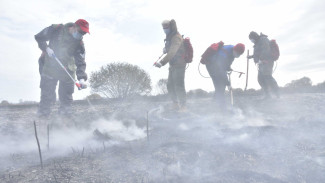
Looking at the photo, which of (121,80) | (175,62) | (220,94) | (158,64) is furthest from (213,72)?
(121,80)

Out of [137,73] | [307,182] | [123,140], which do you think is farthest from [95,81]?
[307,182]

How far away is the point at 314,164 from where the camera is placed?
302 cm

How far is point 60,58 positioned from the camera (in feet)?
16.0

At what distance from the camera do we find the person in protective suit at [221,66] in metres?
6.25

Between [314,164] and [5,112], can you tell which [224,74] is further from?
[5,112]

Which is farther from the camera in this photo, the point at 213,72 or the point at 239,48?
the point at 213,72

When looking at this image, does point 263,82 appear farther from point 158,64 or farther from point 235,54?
point 158,64

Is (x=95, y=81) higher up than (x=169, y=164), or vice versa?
(x=95, y=81)

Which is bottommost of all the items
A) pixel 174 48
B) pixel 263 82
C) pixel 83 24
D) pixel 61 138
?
pixel 61 138

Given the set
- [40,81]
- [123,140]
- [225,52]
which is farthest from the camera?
[225,52]

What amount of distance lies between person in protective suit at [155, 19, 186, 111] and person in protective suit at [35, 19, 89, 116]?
1619 mm

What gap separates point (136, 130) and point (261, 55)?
4510 millimetres

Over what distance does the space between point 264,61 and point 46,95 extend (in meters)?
5.62

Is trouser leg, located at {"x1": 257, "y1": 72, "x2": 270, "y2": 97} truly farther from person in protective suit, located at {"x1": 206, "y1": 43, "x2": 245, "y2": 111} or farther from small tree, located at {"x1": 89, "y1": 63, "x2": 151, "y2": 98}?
small tree, located at {"x1": 89, "y1": 63, "x2": 151, "y2": 98}
